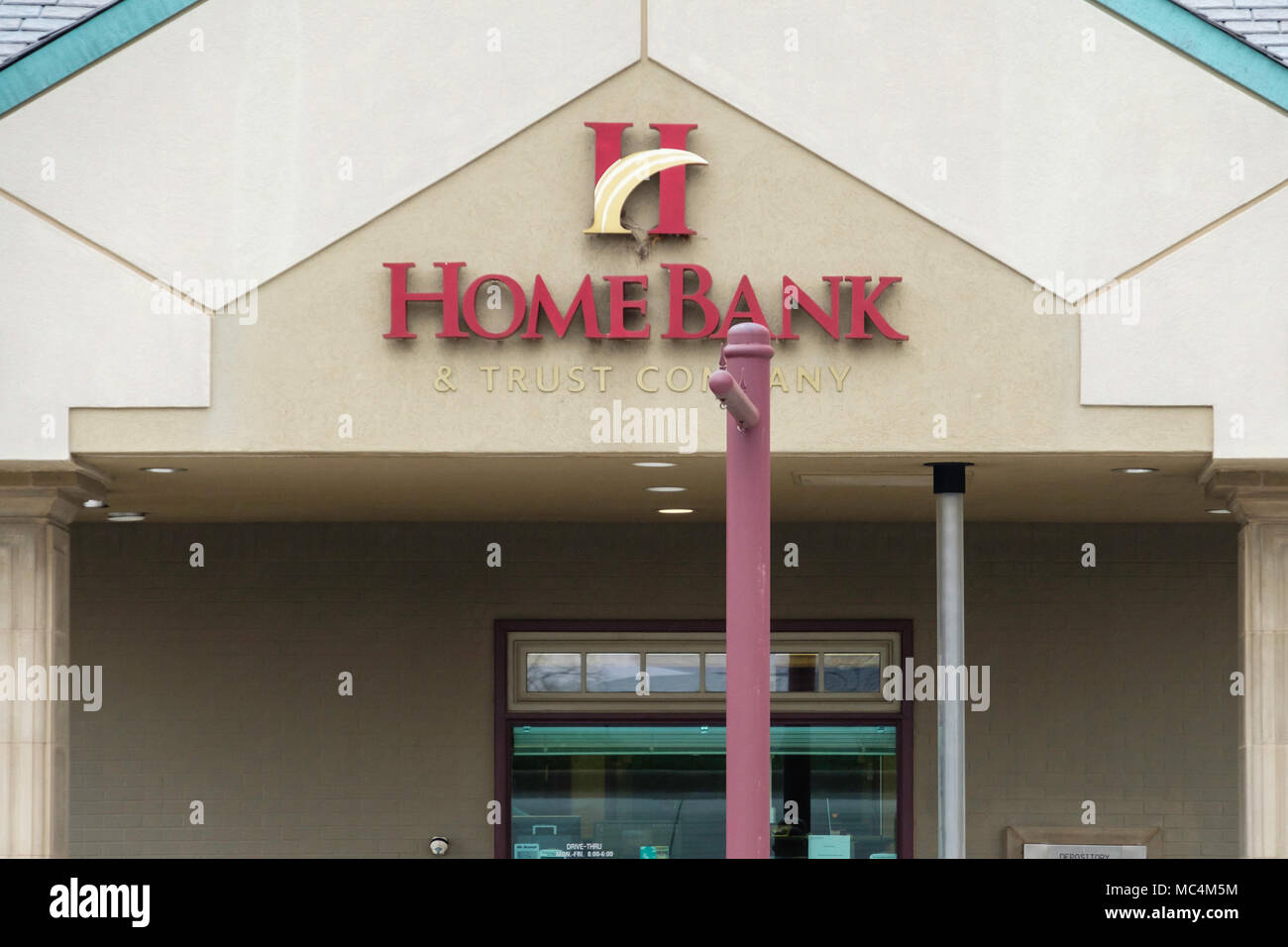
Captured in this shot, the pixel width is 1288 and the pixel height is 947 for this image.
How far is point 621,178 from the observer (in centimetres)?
875

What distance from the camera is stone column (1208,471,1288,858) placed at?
9.00 m

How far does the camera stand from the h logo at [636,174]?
344 inches

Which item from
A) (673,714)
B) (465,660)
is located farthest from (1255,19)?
(465,660)

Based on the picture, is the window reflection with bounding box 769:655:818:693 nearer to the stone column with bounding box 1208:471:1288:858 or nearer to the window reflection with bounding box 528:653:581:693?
the window reflection with bounding box 528:653:581:693

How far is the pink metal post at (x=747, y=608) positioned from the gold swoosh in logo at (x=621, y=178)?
4.17 metres

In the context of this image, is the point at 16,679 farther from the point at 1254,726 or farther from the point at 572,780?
the point at 1254,726

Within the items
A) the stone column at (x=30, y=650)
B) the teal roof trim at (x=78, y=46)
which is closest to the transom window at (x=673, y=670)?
the stone column at (x=30, y=650)

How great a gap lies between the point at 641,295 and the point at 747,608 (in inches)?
179

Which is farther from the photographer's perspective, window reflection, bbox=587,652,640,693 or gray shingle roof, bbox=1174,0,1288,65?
window reflection, bbox=587,652,640,693

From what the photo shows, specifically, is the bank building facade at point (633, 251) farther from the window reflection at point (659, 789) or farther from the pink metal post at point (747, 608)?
the pink metal post at point (747, 608)

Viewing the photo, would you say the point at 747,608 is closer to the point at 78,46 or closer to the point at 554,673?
the point at 78,46

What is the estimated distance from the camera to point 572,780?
1260 centimetres

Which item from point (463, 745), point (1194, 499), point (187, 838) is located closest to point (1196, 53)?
point (1194, 499)

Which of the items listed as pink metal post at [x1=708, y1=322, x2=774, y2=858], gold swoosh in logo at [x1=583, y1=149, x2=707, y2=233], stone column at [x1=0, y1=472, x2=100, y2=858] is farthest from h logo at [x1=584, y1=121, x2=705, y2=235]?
pink metal post at [x1=708, y1=322, x2=774, y2=858]
